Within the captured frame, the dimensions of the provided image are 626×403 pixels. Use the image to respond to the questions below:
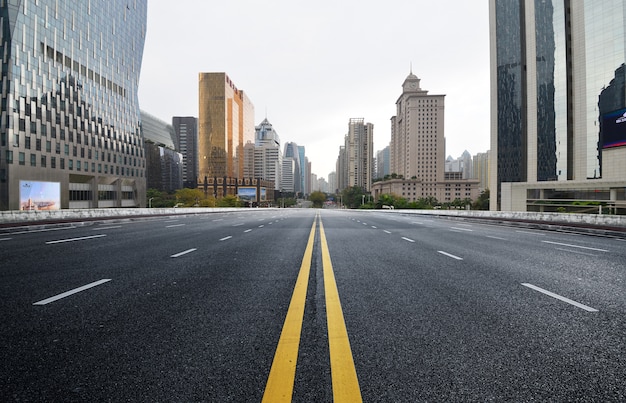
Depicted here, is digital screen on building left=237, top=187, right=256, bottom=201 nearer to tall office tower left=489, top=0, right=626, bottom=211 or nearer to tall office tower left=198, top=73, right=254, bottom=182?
tall office tower left=198, top=73, right=254, bottom=182

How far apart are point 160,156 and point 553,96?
15657 centimetres

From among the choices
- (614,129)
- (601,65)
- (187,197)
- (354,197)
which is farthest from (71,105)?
(354,197)

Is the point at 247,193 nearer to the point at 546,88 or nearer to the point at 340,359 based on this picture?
the point at 546,88

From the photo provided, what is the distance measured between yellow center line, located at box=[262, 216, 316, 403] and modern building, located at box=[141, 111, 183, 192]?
149 metres

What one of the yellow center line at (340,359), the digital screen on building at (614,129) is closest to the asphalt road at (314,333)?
the yellow center line at (340,359)

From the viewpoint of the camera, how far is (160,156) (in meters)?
142

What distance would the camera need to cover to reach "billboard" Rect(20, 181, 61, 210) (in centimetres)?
5009

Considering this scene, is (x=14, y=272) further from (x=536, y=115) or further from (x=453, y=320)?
(x=536, y=115)

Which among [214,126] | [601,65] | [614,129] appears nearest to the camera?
[614,129]

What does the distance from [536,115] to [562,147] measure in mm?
11971

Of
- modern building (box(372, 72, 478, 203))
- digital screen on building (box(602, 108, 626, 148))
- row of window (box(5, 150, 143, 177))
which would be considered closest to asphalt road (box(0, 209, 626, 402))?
digital screen on building (box(602, 108, 626, 148))

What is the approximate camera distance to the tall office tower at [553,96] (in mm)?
64125

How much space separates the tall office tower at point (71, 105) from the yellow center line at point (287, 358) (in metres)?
65.8

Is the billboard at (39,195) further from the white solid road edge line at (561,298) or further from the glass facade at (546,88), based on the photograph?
the glass facade at (546,88)
